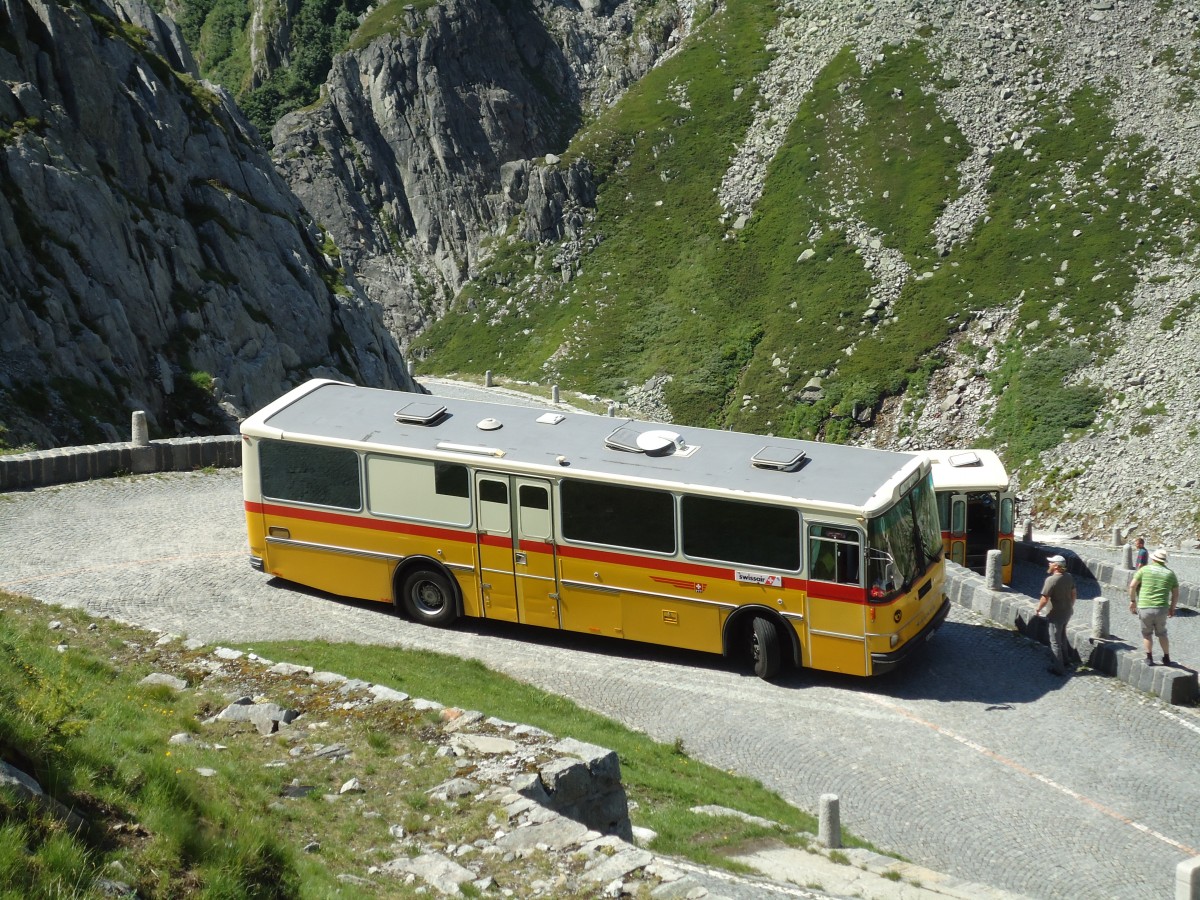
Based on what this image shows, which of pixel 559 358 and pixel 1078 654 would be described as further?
pixel 559 358

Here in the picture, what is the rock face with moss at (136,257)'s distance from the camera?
115 ft

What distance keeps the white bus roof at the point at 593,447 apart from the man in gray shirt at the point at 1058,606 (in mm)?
2888

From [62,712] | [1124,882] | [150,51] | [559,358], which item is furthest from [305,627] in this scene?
[559,358]

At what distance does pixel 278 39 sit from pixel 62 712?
125 metres

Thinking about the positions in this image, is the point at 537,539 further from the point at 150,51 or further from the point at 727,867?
the point at 150,51

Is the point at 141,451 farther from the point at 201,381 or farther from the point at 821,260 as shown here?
the point at 821,260

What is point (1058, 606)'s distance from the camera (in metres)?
18.7

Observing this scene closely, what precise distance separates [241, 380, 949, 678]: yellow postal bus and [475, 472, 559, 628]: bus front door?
30mm

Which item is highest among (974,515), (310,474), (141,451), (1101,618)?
(310,474)

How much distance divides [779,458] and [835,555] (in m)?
1.87

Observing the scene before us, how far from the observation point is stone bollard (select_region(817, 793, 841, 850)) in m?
12.5

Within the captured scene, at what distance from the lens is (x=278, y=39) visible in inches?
4833

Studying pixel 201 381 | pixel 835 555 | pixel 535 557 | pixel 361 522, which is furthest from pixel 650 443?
pixel 201 381

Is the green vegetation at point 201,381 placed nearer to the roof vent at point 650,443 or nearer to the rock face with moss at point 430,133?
the roof vent at point 650,443
